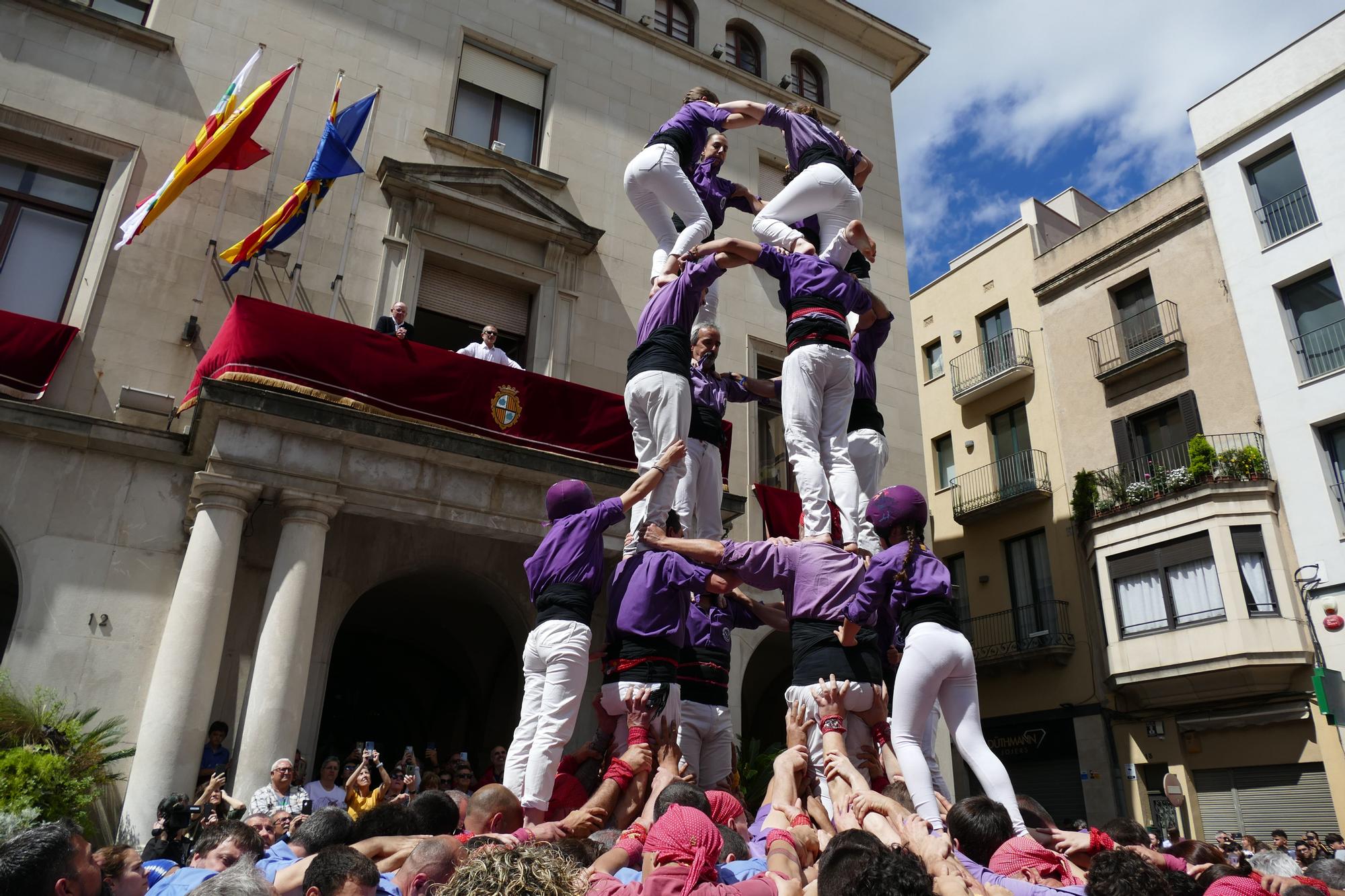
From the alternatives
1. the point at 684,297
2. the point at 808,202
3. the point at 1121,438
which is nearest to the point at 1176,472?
the point at 1121,438

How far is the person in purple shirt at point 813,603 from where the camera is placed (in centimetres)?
601

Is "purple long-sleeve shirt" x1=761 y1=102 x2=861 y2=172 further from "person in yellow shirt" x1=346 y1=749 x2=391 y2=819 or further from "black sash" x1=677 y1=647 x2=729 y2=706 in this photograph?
"person in yellow shirt" x1=346 y1=749 x2=391 y2=819

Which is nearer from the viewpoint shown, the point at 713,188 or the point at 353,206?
the point at 713,188

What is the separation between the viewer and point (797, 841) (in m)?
3.90

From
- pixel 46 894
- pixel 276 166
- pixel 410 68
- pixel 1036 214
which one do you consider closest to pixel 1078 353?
pixel 1036 214

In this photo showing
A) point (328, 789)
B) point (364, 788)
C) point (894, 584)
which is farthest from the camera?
point (328, 789)

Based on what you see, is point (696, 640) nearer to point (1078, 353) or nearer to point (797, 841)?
point (797, 841)

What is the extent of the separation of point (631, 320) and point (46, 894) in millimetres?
14095

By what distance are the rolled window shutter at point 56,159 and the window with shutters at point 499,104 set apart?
564cm

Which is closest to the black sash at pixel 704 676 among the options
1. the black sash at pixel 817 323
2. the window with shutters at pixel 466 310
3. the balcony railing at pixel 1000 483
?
the black sash at pixel 817 323

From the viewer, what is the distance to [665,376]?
792cm

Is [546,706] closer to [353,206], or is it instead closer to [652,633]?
[652,633]

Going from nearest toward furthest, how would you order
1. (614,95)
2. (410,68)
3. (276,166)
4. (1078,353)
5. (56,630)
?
(56,630), (276,166), (410,68), (614,95), (1078,353)

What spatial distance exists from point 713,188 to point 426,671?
1130 centimetres
